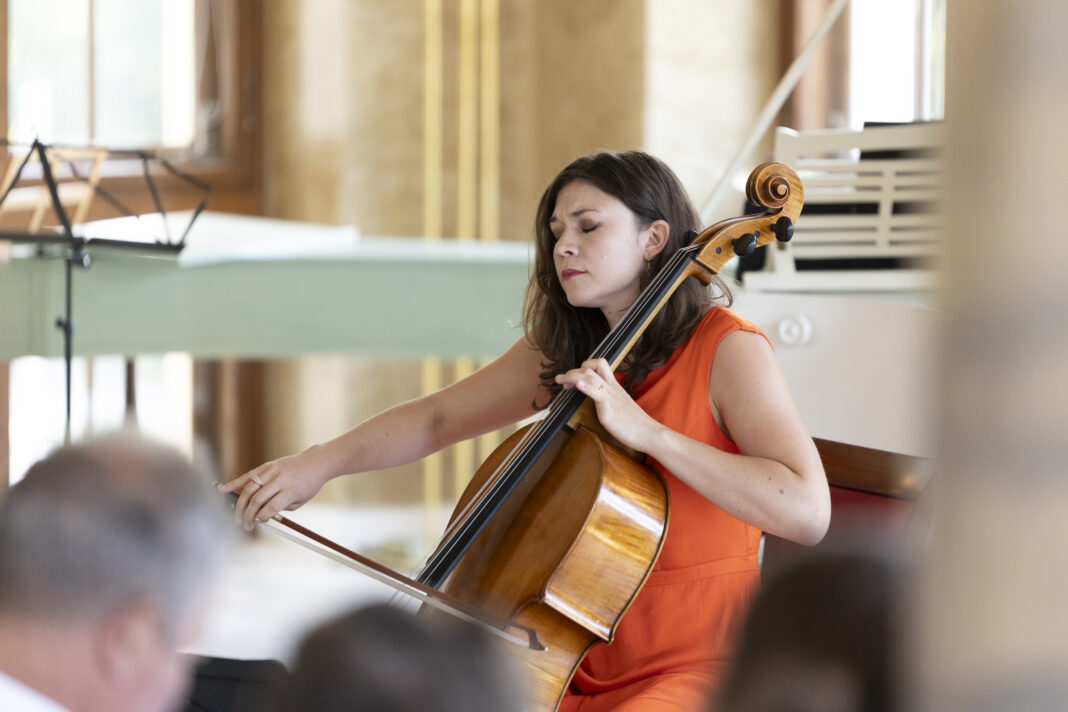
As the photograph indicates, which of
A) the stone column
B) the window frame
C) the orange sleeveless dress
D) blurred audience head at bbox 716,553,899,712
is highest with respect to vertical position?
the window frame

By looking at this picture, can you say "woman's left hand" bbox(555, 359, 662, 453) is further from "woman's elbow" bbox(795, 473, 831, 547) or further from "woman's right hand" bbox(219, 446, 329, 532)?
"woman's right hand" bbox(219, 446, 329, 532)

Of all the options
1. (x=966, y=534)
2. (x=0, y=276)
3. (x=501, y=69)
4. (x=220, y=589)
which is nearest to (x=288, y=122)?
(x=501, y=69)

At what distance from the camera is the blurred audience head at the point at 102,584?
582 mm

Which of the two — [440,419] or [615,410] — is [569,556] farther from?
[440,419]

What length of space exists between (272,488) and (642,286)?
542mm

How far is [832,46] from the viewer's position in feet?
12.8

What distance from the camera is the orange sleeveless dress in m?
1.30

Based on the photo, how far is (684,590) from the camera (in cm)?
134

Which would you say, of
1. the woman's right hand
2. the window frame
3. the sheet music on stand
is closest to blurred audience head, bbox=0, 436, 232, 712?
the woman's right hand

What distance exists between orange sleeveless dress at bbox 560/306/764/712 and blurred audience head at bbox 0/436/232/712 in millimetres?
728

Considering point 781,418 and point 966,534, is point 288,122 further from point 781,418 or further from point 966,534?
point 966,534

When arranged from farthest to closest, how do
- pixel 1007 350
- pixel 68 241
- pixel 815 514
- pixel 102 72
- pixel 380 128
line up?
pixel 380 128, pixel 102 72, pixel 68 241, pixel 815 514, pixel 1007 350

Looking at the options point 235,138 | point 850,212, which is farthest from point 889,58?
point 235,138

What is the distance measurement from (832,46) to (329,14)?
1.85 meters
